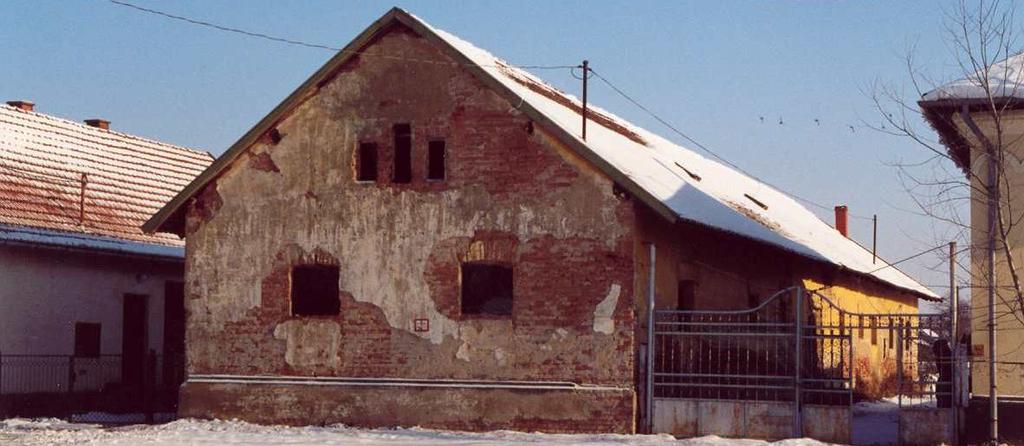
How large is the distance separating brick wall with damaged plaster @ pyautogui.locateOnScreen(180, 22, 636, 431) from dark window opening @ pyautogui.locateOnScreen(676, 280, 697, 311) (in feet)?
9.31

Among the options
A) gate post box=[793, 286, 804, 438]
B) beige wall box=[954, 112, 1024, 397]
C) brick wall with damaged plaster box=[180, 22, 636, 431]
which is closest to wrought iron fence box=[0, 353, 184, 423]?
brick wall with damaged plaster box=[180, 22, 636, 431]

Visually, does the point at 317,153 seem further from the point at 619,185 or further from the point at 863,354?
the point at 863,354

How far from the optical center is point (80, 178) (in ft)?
95.3

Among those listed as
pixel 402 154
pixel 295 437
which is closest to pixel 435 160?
pixel 402 154

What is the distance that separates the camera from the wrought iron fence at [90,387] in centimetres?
2489

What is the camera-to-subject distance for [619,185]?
20031 millimetres

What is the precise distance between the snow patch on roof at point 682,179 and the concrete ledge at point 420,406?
3086 millimetres

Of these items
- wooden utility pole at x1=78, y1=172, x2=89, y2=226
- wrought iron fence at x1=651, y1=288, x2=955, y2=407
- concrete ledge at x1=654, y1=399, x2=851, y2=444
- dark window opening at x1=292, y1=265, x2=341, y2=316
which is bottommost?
concrete ledge at x1=654, y1=399, x2=851, y2=444

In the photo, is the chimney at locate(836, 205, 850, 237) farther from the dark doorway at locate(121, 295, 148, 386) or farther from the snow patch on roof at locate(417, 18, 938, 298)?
the dark doorway at locate(121, 295, 148, 386)

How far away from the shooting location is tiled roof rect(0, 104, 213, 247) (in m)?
26.8

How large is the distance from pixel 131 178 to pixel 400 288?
12057 millimetres

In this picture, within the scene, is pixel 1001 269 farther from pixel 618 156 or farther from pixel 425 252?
pixel 425 252

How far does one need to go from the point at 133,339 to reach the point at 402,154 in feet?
31.6

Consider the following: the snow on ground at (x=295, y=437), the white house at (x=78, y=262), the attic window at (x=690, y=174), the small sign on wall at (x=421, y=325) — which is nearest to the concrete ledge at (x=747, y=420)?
the snow on ground at (x=295, y=437)
